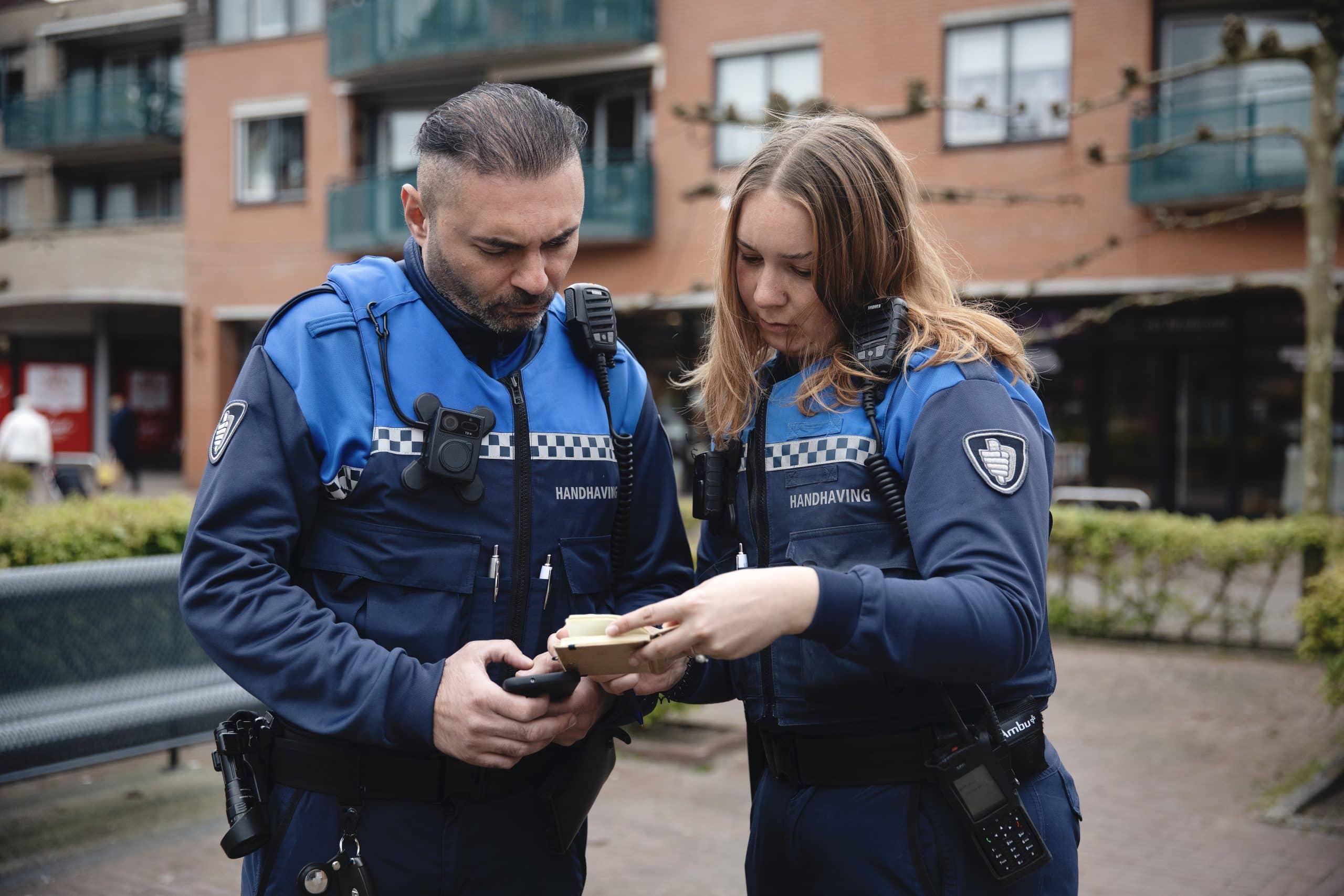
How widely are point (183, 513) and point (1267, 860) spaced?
5.75 m

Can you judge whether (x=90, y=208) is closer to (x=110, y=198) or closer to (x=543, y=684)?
(x=110, y=198)

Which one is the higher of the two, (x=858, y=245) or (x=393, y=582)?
(x=858, y=245)

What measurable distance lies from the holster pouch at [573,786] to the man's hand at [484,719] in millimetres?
294

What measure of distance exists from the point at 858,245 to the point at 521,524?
30.7 inches

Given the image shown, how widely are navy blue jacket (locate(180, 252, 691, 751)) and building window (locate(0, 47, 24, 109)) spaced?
104ft

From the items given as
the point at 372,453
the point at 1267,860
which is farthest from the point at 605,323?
the point at 1267,860

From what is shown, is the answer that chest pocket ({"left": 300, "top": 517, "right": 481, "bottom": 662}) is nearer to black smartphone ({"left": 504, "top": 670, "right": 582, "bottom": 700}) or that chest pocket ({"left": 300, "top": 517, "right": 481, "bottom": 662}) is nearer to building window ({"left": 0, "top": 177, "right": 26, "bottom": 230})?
black smartphone ({"left": 504, "top": 670, "right": 582, "bottom": 700})

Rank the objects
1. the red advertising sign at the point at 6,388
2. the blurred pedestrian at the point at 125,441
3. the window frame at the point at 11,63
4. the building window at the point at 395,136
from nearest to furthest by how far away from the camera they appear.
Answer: the building window at the point at 395,136, the blurred pedestrian at the point at 125,441, the red advertising sign at the point at 6,388, the window frame at the point at 11,63

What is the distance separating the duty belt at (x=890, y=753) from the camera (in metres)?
1.98

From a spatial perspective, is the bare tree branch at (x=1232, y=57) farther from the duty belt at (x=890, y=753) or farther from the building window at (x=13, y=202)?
the building window at (x=13, y=202)

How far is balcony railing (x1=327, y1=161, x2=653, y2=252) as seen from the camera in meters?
18.7

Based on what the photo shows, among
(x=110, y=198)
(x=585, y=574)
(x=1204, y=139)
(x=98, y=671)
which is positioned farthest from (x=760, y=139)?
(x=110, y=198)

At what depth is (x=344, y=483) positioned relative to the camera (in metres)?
2.04

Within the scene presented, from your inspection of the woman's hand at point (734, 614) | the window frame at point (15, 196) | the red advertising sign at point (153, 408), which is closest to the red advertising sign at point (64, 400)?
the red advertising sign at point (153, 408)
